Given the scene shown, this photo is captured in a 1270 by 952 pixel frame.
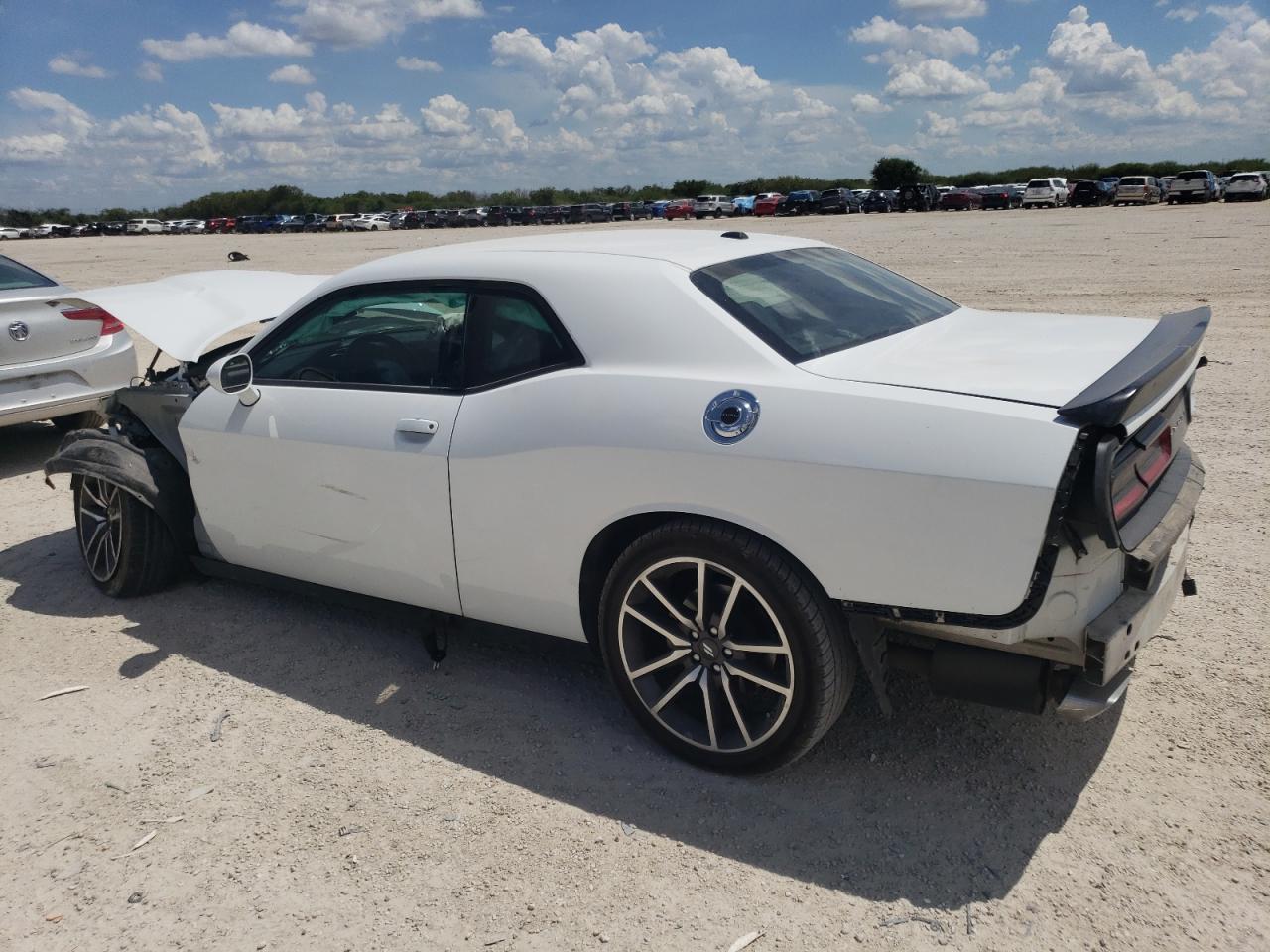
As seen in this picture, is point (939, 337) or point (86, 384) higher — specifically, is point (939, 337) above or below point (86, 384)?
above

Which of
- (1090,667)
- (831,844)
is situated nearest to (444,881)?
(831,844)

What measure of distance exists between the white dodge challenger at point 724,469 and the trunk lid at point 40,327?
3.50 meters

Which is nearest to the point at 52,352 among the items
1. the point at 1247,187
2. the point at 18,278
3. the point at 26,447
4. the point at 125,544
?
the point at 18,278

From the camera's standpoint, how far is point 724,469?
9.21 ft

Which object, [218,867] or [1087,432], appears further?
[218,867]

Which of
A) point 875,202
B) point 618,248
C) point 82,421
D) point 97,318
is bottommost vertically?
point 82,421

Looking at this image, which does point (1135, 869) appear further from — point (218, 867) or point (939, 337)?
point (218, 867)

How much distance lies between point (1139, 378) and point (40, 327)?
7.36 meters

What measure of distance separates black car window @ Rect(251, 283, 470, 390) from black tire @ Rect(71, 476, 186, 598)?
1.16m

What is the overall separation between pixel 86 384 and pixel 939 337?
6608 millimetres

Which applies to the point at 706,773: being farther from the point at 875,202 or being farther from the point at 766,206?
the point at 766,206

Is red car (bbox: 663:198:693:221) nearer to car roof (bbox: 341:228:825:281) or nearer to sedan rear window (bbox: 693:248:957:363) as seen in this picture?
car roof (bbox: 341:228:825:281)

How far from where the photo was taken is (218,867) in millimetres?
2898

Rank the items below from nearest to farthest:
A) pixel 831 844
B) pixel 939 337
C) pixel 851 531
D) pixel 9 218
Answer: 1. pixel 851 531
2. pixel 831 844
3. pixel 939 337
4. pixel 9 218
